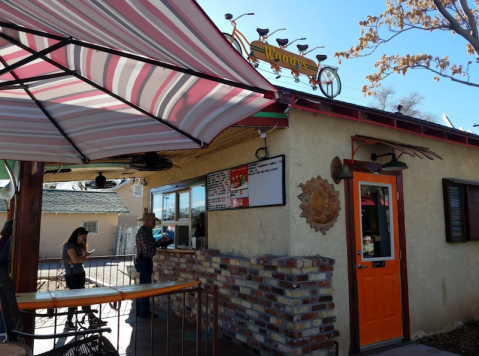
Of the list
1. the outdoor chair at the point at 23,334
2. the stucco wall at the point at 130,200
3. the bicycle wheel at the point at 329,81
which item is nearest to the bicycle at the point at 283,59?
the bicycle wheel at the point at 329,81

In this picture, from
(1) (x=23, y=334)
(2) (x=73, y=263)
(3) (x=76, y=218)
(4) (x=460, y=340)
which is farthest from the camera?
(3) (x=76, y=218)

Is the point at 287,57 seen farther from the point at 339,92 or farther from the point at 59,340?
the point at 59,340

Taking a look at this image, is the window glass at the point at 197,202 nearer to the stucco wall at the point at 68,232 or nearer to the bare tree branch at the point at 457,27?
the bare tree branch at the point at 457,27

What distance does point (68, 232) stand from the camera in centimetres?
2436

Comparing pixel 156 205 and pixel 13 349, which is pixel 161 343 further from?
pixel 156 205

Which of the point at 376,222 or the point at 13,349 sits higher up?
the point at 376,222

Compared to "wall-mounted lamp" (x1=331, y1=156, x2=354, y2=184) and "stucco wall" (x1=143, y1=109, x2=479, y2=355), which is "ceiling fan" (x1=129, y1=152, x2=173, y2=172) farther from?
"wall-mounted lamp" (x1=331, y1=156, x2=354, y2=184)

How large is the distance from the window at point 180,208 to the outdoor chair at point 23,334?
354 centimetres

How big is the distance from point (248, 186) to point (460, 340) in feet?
12.5

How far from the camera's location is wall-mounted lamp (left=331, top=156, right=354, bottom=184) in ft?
15.1

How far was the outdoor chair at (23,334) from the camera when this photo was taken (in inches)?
97.6

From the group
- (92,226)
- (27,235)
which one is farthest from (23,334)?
(92,226)

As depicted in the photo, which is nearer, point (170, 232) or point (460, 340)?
point (460, 340)

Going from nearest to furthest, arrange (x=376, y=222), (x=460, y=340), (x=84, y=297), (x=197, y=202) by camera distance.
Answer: (x=84, y=297) → (x=376, y=222) → (x=460, y=340) → (x=197, y=202)
